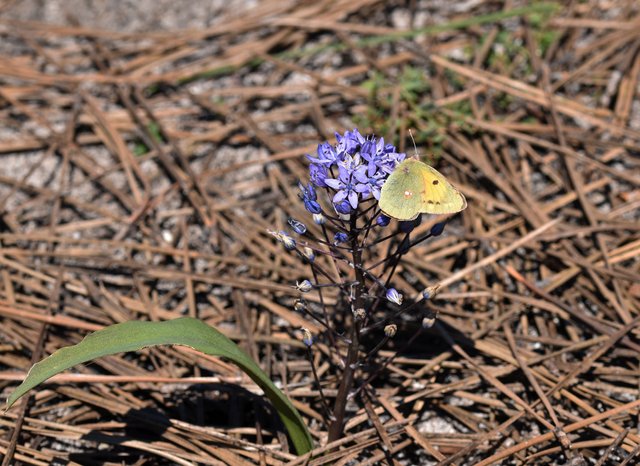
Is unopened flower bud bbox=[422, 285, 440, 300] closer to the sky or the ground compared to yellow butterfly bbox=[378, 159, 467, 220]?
closer to the ground

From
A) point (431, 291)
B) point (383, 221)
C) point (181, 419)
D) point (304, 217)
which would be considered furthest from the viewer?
point (304, 217)

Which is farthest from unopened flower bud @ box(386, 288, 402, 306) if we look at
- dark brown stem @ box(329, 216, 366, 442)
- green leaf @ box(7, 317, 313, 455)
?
green leaf @ box(7, 317, 313, 455)

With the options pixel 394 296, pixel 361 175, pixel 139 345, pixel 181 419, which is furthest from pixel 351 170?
pixel 181 419

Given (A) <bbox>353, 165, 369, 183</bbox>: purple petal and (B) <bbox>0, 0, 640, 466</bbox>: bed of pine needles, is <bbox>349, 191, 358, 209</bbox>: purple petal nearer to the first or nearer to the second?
(A) <bbox>353, 165, 369, 183</bbox>: purple petal

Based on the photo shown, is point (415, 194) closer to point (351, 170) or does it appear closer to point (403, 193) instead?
point (403, 193)

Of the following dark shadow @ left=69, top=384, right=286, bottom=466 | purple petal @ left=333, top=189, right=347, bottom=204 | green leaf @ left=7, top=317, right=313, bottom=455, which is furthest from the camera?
dark shadow @ left=69, top=384, right=286, bottom=466

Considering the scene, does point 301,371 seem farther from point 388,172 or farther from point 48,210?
point 48,210

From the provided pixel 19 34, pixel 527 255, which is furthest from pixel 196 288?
pixel 19 34
